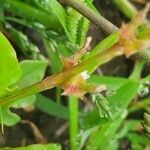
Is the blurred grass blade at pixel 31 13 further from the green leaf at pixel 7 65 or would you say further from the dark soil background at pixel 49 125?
the green leaf at pixel 7 65

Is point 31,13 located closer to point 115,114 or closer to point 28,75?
point 28,75

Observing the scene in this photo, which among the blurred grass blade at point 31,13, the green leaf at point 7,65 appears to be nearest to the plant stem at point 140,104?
the blurred grass blade at point 31,13

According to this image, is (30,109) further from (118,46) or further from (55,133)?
(118,46)

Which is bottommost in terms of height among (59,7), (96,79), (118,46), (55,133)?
(55,133)

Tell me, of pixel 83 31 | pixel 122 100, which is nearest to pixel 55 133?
pixel 122 100

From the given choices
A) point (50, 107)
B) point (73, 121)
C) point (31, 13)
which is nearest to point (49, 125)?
point (50, 107)

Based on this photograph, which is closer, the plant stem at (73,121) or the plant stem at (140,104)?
the plant stem at (73,121)
